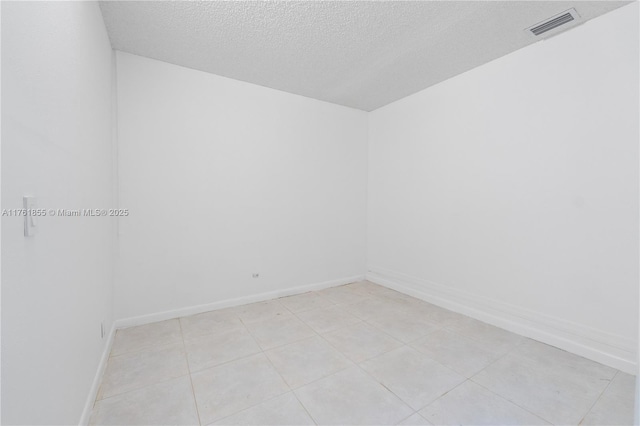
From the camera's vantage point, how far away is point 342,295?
3.67 m

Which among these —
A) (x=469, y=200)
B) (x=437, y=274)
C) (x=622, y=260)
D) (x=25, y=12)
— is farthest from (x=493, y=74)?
(x=25, y=12)

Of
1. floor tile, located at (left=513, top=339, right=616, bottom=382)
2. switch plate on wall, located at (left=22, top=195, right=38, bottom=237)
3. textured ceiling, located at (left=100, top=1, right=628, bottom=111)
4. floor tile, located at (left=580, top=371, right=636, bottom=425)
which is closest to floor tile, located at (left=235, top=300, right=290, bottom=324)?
switch plate on wall, located at (left=22, top=195, right=38, bottom=237)

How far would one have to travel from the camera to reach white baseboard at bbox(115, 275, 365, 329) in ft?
8.91

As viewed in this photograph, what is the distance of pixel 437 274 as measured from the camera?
334 cm

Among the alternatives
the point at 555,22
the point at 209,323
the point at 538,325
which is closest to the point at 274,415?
the point at 209,323

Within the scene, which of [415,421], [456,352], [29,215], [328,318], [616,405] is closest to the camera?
[29,215]

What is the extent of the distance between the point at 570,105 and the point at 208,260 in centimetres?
387

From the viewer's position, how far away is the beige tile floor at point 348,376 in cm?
159

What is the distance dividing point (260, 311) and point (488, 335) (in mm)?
2393

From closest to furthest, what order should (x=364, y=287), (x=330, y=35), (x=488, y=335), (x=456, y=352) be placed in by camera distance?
(x=456, y=352), (x=330, y=35), (x=488, y=335), (x=364, y=287)

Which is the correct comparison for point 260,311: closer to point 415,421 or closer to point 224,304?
point 224,304

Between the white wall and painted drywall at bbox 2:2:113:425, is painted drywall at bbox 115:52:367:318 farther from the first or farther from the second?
the white wall

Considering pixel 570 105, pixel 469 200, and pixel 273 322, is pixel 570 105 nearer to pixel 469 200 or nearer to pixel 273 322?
pixel 469 200

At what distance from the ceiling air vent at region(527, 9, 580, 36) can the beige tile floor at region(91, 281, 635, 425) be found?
9.09 feet
